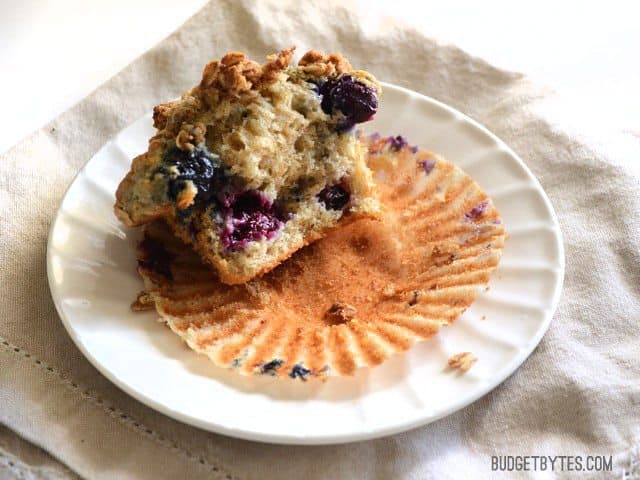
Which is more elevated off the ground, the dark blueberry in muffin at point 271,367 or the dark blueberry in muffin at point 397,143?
the dark blueberry in muffin at point 397,143

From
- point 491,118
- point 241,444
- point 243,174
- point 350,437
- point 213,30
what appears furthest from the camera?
point 213,30

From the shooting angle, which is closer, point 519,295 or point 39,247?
point 519,295

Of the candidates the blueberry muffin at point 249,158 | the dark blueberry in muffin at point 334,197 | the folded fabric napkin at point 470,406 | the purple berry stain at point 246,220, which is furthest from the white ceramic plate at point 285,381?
the dark blueberry in muffin at point 334,197

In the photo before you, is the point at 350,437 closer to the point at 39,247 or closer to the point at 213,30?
the point at 39,247

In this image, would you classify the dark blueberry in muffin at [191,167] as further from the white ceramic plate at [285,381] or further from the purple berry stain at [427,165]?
the purple berry stain at [427,165]

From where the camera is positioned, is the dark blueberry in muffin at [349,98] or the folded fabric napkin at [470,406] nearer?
the folded fabric napkin at [470,406]

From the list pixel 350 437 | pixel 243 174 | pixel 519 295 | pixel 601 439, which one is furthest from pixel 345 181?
pixel 601 439

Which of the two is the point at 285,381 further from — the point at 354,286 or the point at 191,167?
the point at 191,167
